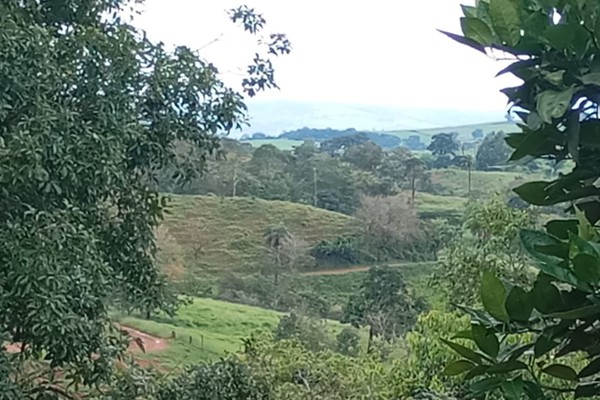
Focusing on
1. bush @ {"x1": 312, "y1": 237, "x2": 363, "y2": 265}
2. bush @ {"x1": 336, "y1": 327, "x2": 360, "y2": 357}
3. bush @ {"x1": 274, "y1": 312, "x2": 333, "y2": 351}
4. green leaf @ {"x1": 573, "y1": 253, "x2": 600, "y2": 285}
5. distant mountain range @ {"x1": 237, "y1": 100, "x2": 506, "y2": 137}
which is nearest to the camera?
green leaf @ {"x1": 573, "y1": 253, "x2": 600, "y2": 285}

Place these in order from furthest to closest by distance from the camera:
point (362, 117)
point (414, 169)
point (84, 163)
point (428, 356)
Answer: point (362, 117), point (414, 169), point (428, 356), point (84, 163)

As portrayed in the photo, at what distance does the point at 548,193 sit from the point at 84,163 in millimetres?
2001

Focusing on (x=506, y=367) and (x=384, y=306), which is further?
(x=384, y=306)

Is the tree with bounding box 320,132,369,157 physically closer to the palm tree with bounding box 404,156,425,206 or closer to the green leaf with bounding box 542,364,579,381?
the palm tree with bounding box 404,156,425,206

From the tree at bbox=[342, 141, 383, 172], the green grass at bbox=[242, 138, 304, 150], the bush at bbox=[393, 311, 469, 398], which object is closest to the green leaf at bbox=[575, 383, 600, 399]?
the bush at bbox=[393, 311, 469, 398]

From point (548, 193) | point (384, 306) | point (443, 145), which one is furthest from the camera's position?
point (443, 145)

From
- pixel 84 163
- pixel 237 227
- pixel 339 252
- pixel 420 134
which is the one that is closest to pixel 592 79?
pixel 84 163

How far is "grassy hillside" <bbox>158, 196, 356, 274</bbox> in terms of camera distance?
11133 millimetres

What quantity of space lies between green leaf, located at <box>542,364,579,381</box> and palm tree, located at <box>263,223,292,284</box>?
1097 centimetres

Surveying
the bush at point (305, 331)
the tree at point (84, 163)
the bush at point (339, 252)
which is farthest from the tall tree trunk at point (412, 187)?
the tree at point (84, 163)

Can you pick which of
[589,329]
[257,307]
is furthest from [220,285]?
[589,329]

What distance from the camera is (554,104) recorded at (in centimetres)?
46

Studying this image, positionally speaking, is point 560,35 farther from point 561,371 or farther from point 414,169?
point 414,169

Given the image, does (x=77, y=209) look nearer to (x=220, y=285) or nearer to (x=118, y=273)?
(x=118, y=273)
